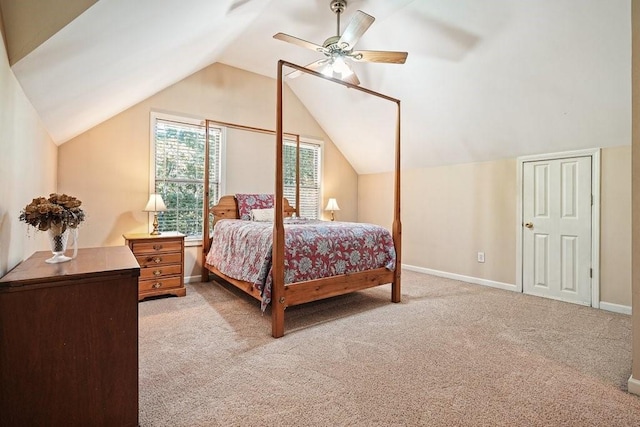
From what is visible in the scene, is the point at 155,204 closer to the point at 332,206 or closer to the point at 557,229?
the point at 332,206

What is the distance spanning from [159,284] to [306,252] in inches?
72.9

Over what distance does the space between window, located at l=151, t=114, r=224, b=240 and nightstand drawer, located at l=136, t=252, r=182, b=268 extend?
0.69 meters

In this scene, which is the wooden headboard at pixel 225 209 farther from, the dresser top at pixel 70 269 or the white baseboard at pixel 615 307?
the white baseboard at pixel 615 307

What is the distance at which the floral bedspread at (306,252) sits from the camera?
2641 mm

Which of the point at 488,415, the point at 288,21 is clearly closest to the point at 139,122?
the point at 288,21

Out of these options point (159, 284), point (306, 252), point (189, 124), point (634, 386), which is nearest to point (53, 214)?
point (306, 252)

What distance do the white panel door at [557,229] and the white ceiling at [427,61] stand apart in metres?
0.30

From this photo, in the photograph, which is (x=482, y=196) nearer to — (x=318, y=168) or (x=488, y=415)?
(x=318, y=168)

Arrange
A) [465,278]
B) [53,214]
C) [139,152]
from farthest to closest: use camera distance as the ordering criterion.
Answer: [465,278] < [139,152] < [53,214]

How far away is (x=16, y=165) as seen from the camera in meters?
1.70

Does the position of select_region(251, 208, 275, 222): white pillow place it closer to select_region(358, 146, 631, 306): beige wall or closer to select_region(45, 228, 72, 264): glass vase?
select_region(358, 146, 631, 306): beige wall

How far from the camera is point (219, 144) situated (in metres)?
4.38

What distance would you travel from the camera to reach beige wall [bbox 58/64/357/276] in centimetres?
348

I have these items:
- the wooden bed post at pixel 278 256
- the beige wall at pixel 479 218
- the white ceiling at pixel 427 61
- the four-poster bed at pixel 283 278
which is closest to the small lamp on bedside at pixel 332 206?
the beige wall at pixel 479 218
